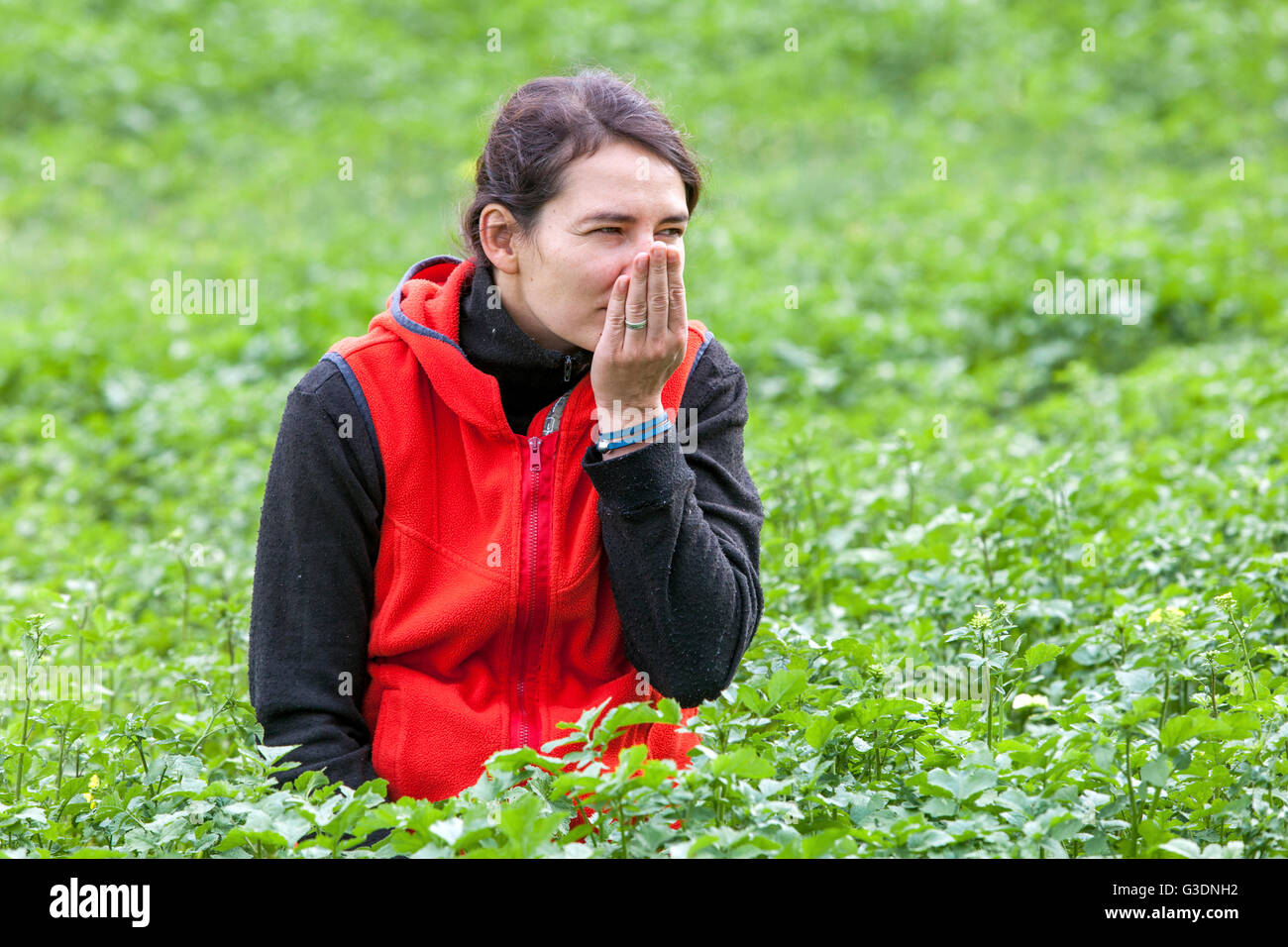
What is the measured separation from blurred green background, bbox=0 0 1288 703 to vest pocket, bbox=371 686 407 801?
0.86 m

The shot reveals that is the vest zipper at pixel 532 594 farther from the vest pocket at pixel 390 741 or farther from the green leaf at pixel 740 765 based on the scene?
the green leaf at pixel 740 765

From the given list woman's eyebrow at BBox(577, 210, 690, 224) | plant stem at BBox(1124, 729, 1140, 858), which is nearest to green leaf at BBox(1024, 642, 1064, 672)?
plant stem at BBox(1124, 729, 1140, 858)

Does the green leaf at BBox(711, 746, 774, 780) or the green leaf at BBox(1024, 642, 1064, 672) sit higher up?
the green leaf at BBox(1024, 642, 1064, 672)

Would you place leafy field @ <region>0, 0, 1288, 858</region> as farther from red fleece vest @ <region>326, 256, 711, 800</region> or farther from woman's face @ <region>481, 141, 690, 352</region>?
woman's face @ <region>481, 141, 690, 352</region>

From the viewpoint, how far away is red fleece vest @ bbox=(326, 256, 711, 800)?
2.41 m

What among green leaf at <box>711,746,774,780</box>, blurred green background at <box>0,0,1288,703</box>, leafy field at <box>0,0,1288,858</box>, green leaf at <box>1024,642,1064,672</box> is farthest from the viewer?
blurred green background at <box>0,0,1288,703</box>

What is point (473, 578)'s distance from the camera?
2426 mm

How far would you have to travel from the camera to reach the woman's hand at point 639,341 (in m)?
2.27

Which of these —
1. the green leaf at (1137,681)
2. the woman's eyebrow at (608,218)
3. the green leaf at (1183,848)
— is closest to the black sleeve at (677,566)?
the woman's eyebrow at (608,218)

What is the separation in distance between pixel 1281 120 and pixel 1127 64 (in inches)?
64.2

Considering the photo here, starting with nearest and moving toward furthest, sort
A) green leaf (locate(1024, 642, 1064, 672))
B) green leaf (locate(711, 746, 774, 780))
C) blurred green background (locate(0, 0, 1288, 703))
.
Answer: green leaf (locate(711, 746, 774, 780)) < green leaf (locate(1024, 642, 1064, 672)) < blurred green background (locate(0, 0, 1288, 703))

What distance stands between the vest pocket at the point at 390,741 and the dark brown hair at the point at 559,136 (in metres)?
0.85

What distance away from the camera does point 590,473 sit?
2.29m
